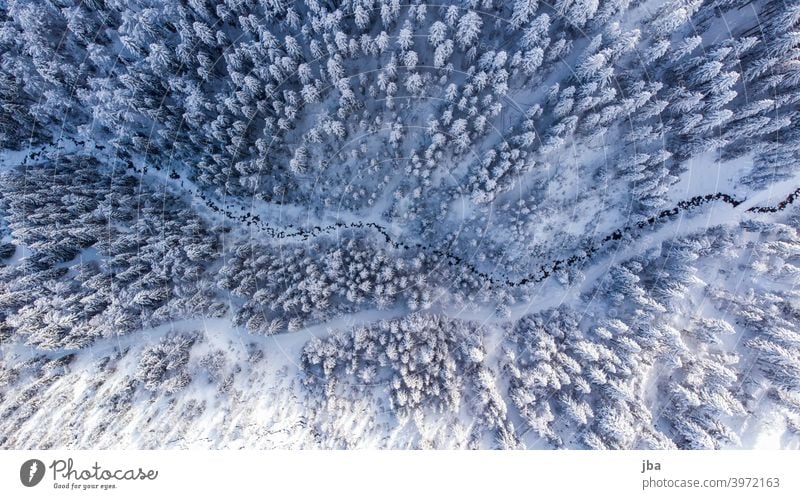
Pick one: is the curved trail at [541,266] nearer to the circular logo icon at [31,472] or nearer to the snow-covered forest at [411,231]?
the snow-covered forest at [411,231]

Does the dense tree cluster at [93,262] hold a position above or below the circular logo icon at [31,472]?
above

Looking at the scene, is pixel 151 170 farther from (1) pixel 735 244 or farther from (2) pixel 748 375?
(2) pixel 748 375

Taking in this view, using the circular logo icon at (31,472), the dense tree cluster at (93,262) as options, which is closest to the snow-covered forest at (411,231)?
the dense tree cluster at (93,262)

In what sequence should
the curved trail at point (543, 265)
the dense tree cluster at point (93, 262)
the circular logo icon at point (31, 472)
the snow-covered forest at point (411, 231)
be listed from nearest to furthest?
the circular logo icon at point (31, 472) < the snow-covered forest at point (411, 231) < the dense tree cluster at point (93, 262) < the curved trail at point (543, 265)

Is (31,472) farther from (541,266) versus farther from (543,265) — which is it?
(543,265)

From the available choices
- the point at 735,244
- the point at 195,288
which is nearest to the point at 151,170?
the point at 195,288

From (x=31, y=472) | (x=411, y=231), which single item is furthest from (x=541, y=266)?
(x=31, y=472)

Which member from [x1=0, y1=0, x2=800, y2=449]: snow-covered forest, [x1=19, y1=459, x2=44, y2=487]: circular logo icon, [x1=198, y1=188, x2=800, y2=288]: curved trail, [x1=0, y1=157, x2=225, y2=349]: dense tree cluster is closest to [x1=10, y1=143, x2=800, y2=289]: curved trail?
[x1=198, y1=188, x2=800, y2=288]: curved trail
